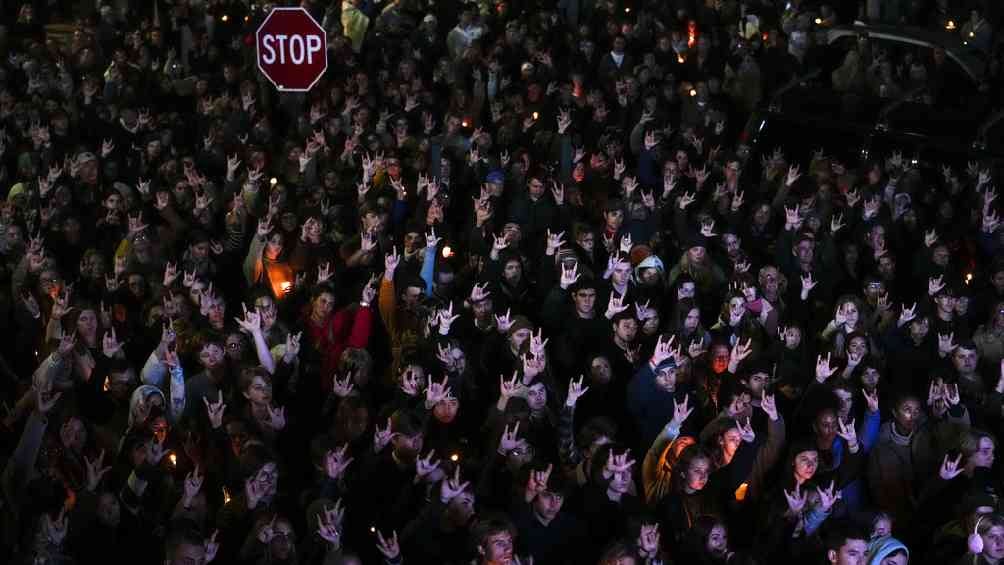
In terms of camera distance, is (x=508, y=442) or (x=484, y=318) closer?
(x=508, y=442)

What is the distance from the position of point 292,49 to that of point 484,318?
330 centimetres

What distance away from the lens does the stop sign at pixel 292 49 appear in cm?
1007

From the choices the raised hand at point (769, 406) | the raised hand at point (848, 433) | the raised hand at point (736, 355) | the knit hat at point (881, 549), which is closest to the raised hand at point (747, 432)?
the raised hand at point (769, 406)

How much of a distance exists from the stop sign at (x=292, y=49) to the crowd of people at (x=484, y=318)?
2.97 feet

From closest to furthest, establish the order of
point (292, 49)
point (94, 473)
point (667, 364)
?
point (94, 473)
point (667, 364)
point (292, 49)

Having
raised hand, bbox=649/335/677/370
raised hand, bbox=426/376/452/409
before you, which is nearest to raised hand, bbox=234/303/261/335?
raised hand, bbox=426/376/452/409

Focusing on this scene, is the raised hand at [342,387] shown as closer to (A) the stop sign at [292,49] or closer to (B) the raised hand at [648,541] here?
(B) the raised hand at [648,541]

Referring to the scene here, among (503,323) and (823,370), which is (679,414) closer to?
(823,370)

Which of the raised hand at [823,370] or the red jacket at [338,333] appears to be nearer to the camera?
the raised hand at [823,370]

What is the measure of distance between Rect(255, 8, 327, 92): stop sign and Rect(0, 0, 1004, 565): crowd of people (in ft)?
2.97

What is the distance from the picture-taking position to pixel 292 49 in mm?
10164

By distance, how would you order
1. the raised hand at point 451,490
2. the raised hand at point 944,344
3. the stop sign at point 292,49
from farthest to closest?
the stop sign at point 292,49
the raised hand at point 944,344
the raised hand at point 451,490

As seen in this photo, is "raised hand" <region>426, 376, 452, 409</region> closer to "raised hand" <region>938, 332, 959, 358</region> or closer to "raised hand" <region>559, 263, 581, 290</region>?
"raised hand" <region>559, 263, 581, 290</region>

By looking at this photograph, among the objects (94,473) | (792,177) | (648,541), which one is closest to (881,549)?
(648,541)
